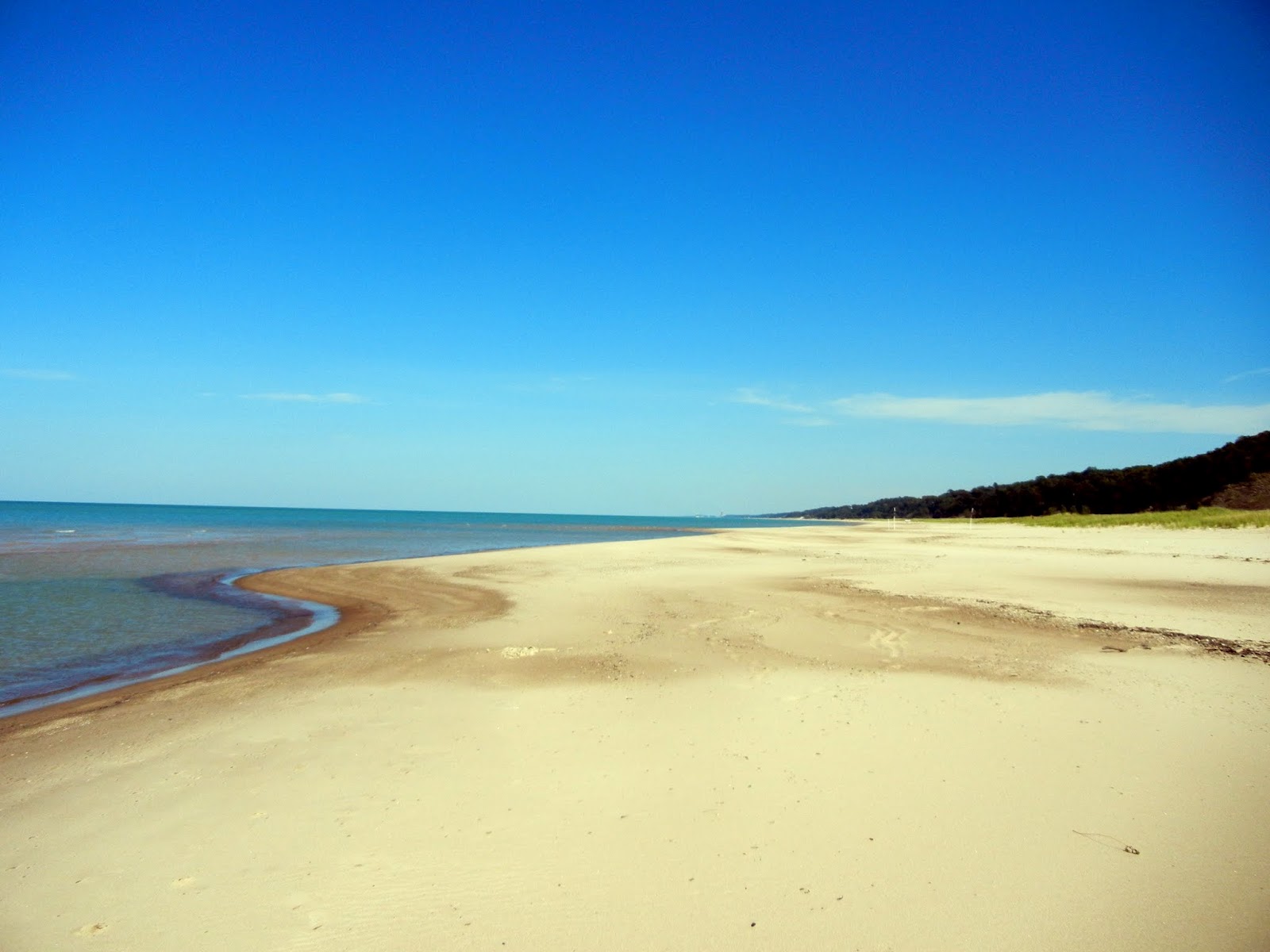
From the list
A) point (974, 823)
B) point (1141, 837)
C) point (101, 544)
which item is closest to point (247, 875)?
point (974, 823)

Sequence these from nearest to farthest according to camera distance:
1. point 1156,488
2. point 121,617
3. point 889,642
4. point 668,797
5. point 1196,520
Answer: point 668,797 → point 889,642 → point 121,617 → point 1196,520 → point 1156,488

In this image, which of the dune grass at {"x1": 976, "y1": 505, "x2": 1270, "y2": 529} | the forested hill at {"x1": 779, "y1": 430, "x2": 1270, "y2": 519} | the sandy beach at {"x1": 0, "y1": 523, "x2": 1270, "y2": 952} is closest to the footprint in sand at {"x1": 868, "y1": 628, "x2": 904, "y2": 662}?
the sandy beach at {"x1": 0, "y1": 523, "x2": 1270, "y2": 952}

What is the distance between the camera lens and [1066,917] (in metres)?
3.73

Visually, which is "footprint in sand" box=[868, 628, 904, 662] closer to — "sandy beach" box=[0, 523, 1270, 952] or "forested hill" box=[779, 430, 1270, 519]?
"sandy beach" box=[0, 523, 1270, 952]

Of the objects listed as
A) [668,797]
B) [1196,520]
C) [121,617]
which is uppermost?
[1196,520]

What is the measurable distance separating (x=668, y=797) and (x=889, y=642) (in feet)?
22.5

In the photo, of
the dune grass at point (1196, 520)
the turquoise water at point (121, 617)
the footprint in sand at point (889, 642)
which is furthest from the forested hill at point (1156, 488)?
the turquoise water at point (121, 617)

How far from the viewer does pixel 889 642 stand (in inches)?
430

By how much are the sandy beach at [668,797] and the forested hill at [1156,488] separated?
6359 centimetres

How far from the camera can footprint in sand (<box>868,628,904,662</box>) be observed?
10130 mm

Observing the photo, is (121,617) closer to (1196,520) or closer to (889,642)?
(889,642)

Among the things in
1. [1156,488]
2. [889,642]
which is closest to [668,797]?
[889,642]

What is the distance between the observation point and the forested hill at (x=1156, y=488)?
194ft

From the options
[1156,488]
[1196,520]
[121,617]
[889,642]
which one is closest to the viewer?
[889,642]
